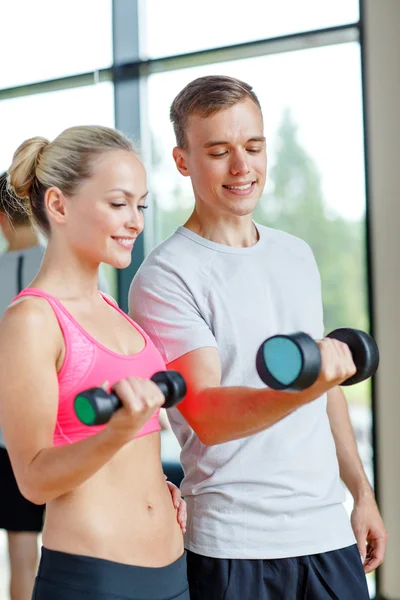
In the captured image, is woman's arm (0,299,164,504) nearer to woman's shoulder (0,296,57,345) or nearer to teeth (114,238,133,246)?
woman's shoulder (0,296,57,345)

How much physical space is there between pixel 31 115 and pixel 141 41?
0.69m

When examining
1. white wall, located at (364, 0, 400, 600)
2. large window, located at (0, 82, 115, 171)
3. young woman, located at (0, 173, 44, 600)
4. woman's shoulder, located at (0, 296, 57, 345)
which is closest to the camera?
woman's shoulder, located at (0, 296, 57, 345)

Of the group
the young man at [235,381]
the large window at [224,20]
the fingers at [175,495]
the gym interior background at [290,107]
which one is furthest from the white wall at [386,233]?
the fingers at [175,495]

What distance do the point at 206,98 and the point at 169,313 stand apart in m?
0.41

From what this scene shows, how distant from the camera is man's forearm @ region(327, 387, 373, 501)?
1.64 meters

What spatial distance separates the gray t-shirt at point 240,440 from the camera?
1.37 meters

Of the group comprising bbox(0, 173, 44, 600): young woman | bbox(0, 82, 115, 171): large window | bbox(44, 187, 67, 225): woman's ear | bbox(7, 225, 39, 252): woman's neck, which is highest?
bbox(0, 82, 115, 171): large window

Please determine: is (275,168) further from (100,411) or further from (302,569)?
(100,411)

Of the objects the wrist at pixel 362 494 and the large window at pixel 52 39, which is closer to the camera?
the wrist at pixel 362 494

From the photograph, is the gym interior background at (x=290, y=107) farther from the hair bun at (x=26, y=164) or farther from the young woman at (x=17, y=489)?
the hair bun at (x=26, y=164)

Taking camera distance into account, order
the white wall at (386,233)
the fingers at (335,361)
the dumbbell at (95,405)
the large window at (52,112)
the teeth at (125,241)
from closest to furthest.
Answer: the dumbbell at (95,405)
the fingers at (335,361)
the teeth at (125,241)
the white wall at (386,233)
the large window at (52,112)

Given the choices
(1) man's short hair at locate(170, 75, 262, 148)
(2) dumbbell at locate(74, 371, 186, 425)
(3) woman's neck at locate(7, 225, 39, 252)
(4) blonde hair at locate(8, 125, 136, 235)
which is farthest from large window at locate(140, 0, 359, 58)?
(2) dumbbell at locate(74, 371, 186, 425)

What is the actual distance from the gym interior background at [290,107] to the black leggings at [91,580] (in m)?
1.80

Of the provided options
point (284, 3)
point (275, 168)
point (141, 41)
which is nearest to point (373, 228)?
point (275, 168)
